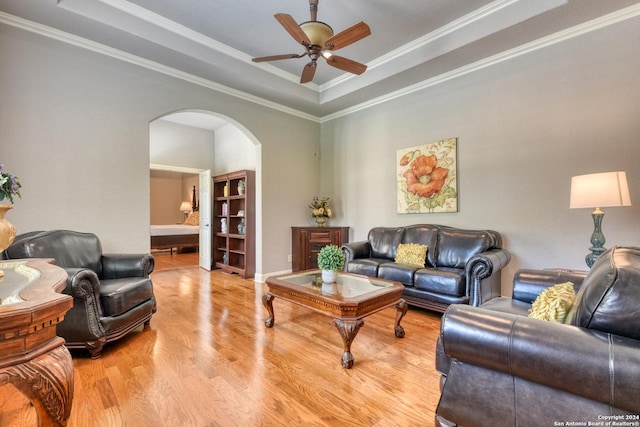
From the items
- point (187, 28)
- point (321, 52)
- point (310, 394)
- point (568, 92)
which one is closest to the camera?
point (310, 394)

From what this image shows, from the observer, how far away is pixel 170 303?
12.0 feet

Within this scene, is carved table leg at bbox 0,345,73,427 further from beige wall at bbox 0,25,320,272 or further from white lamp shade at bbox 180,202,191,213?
white lamp shade at bbox 180,202,191,213

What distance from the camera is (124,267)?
2902 mm

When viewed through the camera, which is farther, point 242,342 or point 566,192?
point 566,192

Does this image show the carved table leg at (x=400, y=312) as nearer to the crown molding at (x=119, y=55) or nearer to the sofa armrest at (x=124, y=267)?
the sofa armrest at (x=124, y=267)

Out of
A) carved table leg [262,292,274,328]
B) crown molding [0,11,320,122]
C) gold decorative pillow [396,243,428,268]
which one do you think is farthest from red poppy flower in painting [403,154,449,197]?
carved table leg [262,292,274,328]

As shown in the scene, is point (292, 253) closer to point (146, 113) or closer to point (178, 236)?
point (146, 113)

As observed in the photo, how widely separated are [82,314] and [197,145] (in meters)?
5.18

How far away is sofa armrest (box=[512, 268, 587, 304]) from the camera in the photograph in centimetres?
204

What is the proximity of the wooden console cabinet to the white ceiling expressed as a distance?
2.44 metres

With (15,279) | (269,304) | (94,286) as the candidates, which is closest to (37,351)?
(15,279)

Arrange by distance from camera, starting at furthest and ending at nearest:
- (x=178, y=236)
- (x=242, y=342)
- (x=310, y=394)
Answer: (x=178, y=236), (x=242, y=342), (x=310, y=394)

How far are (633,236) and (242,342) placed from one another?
3.87 meters

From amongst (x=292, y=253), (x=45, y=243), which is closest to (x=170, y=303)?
(x=45, y=243)
